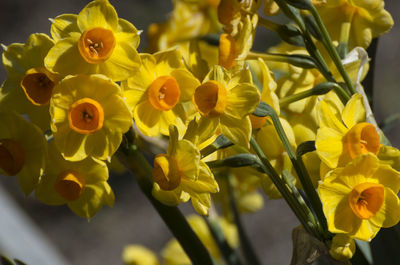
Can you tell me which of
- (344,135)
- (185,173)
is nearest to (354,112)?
(344,135)

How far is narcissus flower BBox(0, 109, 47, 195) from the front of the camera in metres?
0.44

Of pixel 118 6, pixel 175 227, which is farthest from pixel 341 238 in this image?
pixel 118 6

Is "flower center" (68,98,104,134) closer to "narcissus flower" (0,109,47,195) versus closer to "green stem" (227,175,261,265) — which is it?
"narcissus flower" (0,109,47,195)

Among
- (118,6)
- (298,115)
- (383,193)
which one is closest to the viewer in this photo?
(383,193)

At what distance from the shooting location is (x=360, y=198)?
1.32 feet

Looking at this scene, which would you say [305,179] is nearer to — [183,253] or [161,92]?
[161,92]

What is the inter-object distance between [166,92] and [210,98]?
6 cm

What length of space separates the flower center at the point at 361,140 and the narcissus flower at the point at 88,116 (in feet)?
0.54

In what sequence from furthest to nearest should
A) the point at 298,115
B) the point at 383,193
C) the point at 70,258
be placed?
the point at 70,258 < the point at 298,115 < the point at 383,193

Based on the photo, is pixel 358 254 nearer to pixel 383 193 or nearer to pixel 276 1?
pixel 383 193

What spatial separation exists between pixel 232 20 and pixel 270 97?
Result: 78 millimetres

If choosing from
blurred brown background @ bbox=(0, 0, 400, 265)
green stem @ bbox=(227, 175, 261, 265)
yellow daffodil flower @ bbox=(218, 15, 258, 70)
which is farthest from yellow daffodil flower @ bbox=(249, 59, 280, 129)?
blurred brown background @ bbox=(0, 0, 400, 265)

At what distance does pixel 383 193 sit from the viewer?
0.39 meters

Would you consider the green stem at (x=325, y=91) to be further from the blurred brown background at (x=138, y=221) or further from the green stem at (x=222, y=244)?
the blurred brown background at (x=138, y=221)
